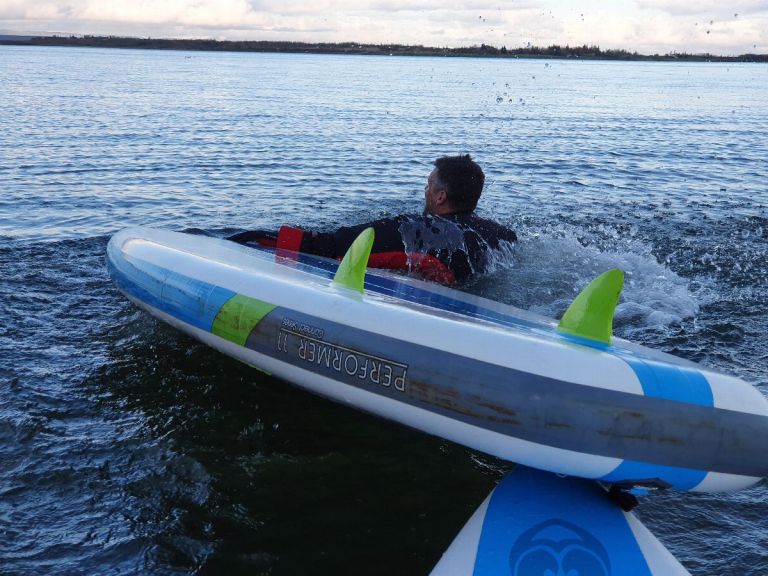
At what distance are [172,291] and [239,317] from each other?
80cm

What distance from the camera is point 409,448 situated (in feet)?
14.4

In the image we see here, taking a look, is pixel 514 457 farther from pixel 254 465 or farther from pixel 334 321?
pixel 254 465

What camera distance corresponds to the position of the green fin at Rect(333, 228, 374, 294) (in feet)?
14.5

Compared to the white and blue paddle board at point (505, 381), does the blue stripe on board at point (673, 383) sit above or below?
above

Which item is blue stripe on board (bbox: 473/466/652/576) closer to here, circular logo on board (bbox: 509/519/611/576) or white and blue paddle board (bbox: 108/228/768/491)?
circular logo on board (bbox: 509/519/611/576)

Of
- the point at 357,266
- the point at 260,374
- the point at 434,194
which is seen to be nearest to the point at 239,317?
the point at 357,266

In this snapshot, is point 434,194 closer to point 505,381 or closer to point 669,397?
point 505,381

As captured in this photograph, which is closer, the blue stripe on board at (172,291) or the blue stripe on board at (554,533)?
the blue stripe on board at (554,533)

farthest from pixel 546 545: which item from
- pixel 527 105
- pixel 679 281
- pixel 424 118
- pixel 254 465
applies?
pixel 527 105

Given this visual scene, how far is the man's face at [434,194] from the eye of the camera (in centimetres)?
578

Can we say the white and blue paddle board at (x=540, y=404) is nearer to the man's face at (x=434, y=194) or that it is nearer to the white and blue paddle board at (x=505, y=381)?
the white and blue paddle board at (x=505, y=381)

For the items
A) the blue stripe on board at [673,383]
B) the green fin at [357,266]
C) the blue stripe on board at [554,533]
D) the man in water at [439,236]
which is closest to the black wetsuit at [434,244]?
the man in water at [439,236]

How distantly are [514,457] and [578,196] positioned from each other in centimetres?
941

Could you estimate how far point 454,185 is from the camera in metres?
5.72
